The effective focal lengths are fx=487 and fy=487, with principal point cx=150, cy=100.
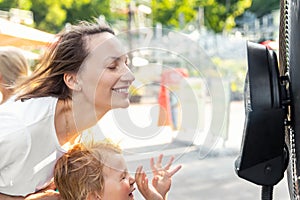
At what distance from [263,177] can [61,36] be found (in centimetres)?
50

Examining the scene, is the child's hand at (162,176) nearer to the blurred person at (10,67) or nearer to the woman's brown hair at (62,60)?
the woman's brown hair at (62,60)

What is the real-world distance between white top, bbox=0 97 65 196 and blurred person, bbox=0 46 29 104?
26 centimetres

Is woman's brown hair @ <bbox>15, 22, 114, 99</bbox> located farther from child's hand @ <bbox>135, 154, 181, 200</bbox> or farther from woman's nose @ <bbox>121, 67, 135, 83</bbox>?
child's hand @ <bbox>135, 154, 181, 200</bbox>

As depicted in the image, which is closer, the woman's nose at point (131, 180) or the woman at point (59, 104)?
the woman at point (59, 104)

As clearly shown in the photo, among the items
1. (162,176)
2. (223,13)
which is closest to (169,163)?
(162,176)

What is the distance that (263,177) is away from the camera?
0.54 m

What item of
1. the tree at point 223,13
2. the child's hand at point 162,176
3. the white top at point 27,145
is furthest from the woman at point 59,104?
the tree at point 223,13

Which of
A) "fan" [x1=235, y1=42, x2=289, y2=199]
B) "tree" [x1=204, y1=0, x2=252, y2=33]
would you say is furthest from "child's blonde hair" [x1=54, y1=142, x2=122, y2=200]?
"tree" [x1=204, y1=0, x2=252, y2=33]

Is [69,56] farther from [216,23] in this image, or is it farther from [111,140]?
[216,23]

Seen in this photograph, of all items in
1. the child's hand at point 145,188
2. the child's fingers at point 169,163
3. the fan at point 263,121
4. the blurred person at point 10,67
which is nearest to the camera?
the fan at point 263,121

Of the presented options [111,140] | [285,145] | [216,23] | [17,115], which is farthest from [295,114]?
[216,23]

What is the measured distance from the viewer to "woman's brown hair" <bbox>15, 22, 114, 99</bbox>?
32.9 inches

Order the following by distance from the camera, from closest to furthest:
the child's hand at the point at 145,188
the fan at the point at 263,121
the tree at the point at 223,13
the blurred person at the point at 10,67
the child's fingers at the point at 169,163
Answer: the fan at the point at 263,121 < the child's fingers at the point at 169,163 < the child's hand at the point at 145,188 < the blurred person at the point at 10,67 < the tree at the point at 223,13

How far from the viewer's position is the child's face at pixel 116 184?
90cm
